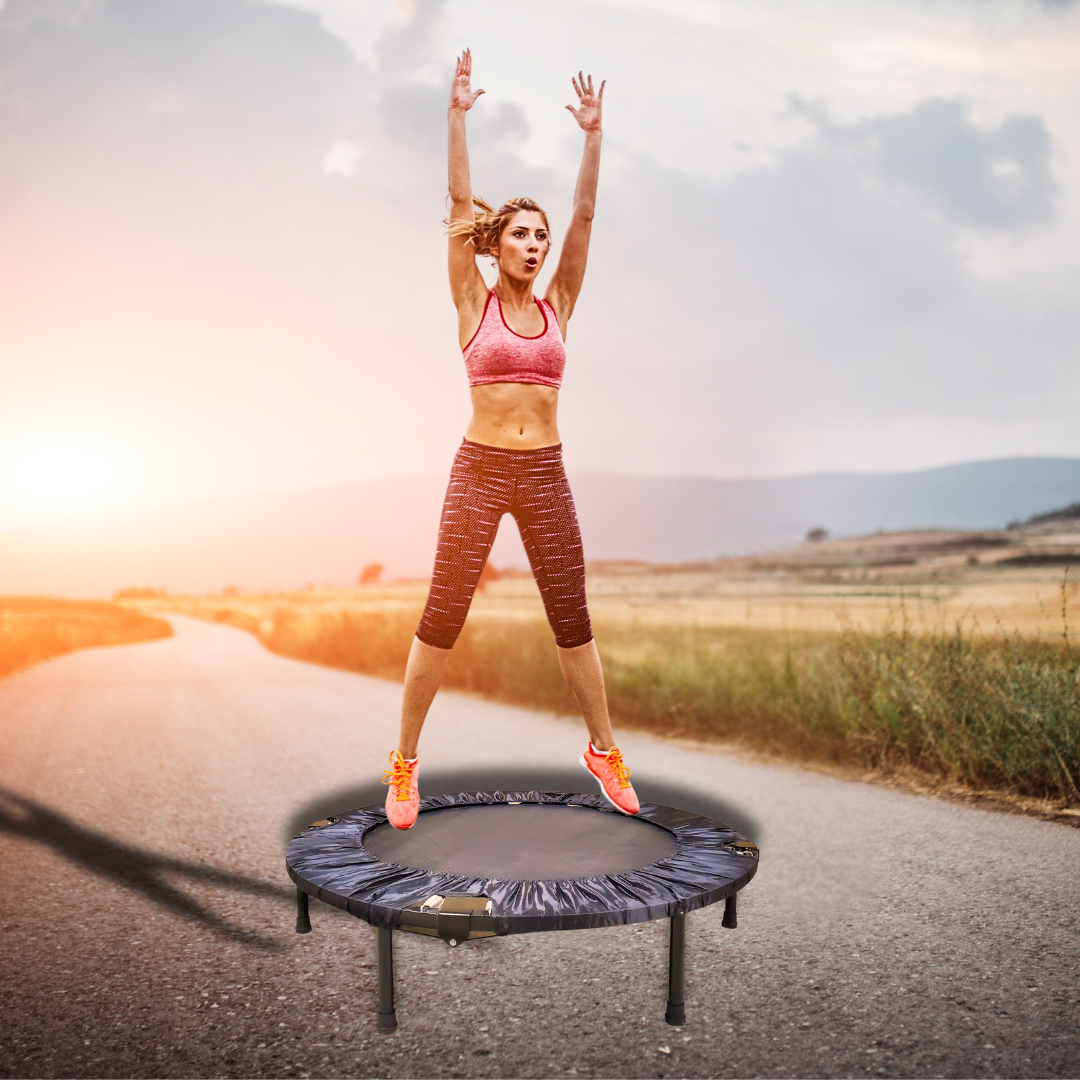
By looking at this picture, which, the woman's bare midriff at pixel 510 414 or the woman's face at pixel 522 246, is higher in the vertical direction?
the woman's face at pixel 522 246

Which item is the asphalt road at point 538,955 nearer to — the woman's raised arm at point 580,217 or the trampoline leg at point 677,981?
the trampoline leg at point 677,981

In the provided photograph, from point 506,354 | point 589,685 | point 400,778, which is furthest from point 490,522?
point 400,778

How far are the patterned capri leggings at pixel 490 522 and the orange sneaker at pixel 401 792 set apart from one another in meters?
0.43

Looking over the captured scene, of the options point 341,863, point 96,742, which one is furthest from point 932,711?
point 96,742

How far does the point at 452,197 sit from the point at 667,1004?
8.34 feet

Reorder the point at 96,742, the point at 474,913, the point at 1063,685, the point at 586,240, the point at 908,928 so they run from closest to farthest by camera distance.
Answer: the point at 474,913 < the point at 908,928 < the point at 586,240 < the point at 1063,685 < the point at 96,742

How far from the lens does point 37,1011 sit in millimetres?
2326

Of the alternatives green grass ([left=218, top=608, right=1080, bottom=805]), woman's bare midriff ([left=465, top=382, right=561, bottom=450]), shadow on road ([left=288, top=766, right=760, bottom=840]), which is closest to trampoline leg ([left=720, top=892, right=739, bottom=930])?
shadow on road ([left=288, top=766, right=760, bottom=840])

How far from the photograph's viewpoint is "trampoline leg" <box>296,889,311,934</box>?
2795 millimetres

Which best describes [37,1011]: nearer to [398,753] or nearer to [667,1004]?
[398,753]

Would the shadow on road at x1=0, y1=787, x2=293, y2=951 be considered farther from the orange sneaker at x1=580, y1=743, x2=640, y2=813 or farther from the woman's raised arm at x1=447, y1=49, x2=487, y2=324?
the woman's raised arm at x1=447, y1=49, x2=487, y2=324

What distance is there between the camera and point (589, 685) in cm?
329

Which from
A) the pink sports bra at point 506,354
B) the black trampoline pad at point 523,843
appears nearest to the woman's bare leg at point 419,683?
the black trampoline pad at point 523,843

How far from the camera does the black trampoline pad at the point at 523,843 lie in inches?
106
